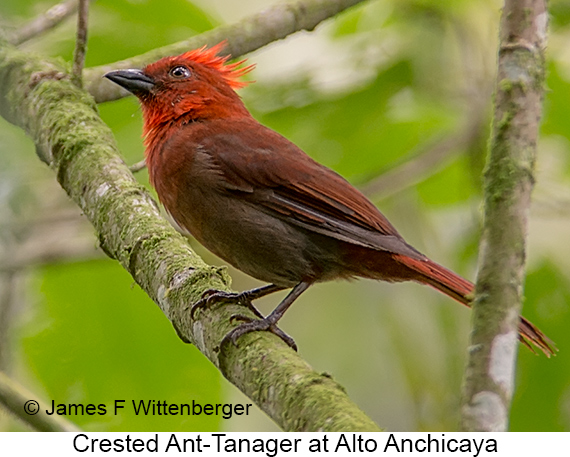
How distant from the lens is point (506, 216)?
6.51ft

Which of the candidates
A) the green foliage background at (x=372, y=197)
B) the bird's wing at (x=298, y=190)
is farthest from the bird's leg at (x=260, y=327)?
the green foliage background at (x=372, y=197)

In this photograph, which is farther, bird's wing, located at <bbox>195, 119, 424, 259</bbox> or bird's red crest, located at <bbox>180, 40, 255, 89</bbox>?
bird's red crest, located at <bbox>180, 40, 255, 89</bbox>

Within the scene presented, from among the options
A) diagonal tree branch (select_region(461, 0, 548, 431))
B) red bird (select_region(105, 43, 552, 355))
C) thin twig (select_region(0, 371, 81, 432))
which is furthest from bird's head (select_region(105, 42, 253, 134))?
diagonal tree branch (select_region(461, 0, 548, 431))

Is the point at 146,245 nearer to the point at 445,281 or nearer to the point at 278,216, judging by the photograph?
the point at 278,216

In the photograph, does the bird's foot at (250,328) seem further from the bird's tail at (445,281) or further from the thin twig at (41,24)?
the thin twig at (41,24)

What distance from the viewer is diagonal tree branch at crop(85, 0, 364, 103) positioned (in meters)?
3.78

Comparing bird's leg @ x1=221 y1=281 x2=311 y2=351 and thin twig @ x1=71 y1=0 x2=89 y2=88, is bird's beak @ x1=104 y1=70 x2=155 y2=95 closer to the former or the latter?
thin twig @ x1=71 y1=0 x2=89 y2=88

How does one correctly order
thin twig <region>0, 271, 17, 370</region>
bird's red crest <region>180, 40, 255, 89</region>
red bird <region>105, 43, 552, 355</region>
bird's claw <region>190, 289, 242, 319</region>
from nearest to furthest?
1. bird's claw <region>190, 289, 242, 319</region>
2. red bird <region>105, 43, 552, 355</region>
3. thin twig <region>0, 271, 17, 370</region>
4. bird's red crest <region>180, 40, 255, 89</region>

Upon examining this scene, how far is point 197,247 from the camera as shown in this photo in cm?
455

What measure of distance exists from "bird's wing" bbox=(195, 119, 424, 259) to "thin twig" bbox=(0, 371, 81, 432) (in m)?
1.17

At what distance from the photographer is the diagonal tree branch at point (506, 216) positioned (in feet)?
5.87

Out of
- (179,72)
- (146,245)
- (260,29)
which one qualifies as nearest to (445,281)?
(146,245)

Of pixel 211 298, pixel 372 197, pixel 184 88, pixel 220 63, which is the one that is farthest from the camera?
pixel 372 197

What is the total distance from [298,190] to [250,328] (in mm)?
913
